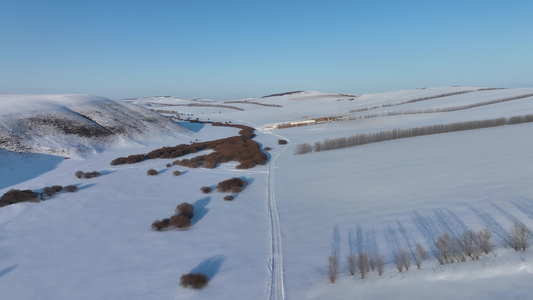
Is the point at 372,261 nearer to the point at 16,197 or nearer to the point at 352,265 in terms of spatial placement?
the point at 352,265

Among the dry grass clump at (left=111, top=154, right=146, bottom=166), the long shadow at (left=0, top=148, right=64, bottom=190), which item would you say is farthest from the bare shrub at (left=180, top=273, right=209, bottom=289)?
the dry grass clump at (left=111, top=154, right=146, bottom=166)

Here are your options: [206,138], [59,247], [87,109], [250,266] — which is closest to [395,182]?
[250,266]

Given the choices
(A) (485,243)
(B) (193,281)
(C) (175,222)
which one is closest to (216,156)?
(C) (175,222)

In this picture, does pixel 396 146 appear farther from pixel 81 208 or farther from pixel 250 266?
pixel 81 208

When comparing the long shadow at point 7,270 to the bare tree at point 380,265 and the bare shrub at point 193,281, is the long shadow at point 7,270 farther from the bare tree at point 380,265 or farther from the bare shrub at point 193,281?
the bare tree at point 380,265

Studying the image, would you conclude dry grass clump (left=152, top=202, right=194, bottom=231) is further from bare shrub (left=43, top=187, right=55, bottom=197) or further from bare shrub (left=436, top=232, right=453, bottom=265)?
bare shrub (left=436, top=232, right=453, bottom=265)

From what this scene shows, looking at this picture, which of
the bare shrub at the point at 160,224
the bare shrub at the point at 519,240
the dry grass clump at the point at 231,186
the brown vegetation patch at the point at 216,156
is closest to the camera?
the bare shrub at the point at 519,240

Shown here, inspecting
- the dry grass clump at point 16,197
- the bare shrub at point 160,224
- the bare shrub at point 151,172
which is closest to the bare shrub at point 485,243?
Answer: the bare shrub at point 160,224

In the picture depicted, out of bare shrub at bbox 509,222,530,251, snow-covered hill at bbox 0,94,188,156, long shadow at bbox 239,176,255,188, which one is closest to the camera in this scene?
bare shrub at bbox 509,222,530,251
